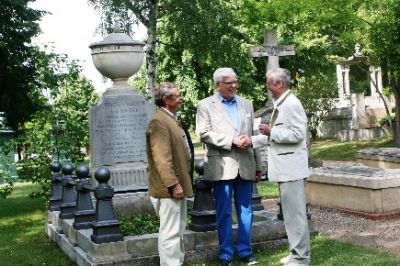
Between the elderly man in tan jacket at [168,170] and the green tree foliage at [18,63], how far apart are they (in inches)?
612

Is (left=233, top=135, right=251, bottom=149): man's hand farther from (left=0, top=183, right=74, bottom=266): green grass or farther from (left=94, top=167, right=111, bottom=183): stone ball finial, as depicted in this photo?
(left=0, top=183, right=74, bottom=266): green grass

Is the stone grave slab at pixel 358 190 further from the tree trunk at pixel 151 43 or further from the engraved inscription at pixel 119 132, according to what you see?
the tree trunk at pixel 151 43

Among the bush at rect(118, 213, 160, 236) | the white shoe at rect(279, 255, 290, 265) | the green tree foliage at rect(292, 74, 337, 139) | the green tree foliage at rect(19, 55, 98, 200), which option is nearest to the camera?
the white shoe at rect(279, 255, 290, 265)

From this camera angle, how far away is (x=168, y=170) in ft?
17.9

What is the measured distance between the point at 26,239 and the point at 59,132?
3.00 m

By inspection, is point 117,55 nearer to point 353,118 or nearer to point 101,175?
point 101,175

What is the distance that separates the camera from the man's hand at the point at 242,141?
601 cm

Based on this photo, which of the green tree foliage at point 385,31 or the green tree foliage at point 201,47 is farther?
the green tree foliage at point 201,47

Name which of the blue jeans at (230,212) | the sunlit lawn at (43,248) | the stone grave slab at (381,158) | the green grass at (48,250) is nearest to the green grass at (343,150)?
the stone grave slab at (381,158)

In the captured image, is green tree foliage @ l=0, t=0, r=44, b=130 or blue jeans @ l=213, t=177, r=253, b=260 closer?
blue jeans @ l=213, t=177, r=253, b=260

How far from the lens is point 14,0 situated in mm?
19203

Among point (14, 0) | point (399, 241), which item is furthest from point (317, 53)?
point (399, 241)

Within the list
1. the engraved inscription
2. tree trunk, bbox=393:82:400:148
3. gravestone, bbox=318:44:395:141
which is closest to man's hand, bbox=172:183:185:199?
the engraved inscription

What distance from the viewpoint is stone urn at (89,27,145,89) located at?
890cm
